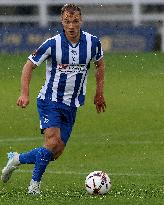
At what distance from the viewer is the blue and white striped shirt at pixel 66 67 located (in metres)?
12.0

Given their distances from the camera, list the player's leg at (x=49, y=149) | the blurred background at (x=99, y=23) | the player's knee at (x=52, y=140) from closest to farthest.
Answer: the player's leg at (x=49, y=149) < the player's knee at (x=52, y=140) < the blurred background at (x=99, y=23)

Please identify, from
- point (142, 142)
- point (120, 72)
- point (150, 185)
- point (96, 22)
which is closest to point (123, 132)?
point (142, 142)

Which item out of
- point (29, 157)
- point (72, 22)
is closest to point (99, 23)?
point (29, 157)

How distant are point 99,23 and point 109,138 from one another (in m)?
21.2

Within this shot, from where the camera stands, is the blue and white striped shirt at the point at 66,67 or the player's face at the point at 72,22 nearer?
the player's face at the point at 72,22

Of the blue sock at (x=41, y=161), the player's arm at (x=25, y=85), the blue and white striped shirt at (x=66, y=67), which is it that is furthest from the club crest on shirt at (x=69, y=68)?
the blue sock at (x=41, y=161)

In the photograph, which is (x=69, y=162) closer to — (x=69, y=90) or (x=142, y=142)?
(x=142, y=142)

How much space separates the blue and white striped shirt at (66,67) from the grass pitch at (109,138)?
1.06 m

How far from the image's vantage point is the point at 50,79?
39.9 ft

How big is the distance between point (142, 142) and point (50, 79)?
253 inches

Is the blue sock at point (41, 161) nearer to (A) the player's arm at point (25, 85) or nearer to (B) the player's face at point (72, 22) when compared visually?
(A) the player's arm at point (25, 85)

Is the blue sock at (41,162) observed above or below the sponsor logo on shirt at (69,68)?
below

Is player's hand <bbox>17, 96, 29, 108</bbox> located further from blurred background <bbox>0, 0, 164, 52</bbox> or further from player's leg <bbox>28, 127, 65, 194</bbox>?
blurred background <bbox>0, 0, 164, 52</bbox>

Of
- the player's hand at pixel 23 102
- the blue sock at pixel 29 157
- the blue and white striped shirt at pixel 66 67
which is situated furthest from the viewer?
the blue sock at pixel 29 157
